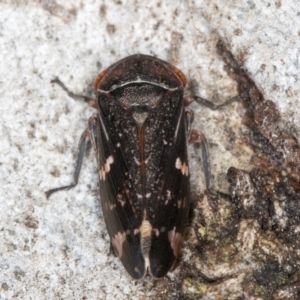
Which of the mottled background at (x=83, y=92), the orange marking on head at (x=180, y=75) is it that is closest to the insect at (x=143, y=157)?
the orange marking on head at (x=180, y=75)

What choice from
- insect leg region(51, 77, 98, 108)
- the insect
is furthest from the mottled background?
the insect

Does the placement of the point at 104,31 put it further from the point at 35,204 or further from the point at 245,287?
the point at 245,287

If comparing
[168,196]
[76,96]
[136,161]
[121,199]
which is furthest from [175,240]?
[76,96]

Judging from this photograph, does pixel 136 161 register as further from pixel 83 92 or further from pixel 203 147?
pixel 83 92

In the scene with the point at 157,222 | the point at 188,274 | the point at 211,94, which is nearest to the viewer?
the point at 157,222

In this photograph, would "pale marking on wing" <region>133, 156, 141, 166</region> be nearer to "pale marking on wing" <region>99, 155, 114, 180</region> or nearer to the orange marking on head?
"pale marking on wing" <region>99, 155, 114, 180</region>

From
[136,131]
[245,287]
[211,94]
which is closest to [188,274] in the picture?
[245,287]
